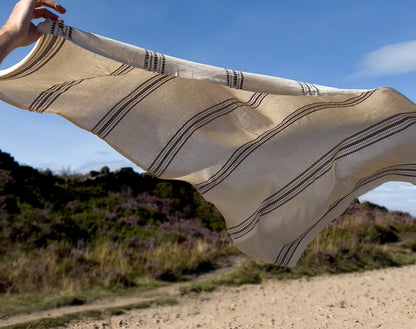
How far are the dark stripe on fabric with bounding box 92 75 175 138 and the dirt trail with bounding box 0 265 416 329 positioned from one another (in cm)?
311

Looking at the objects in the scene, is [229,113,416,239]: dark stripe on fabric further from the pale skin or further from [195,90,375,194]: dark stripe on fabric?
the pale skin

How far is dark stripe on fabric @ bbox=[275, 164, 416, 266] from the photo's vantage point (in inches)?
113

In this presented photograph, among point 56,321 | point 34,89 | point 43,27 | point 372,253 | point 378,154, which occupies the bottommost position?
point 56,321

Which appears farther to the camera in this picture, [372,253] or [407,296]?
[372,253]

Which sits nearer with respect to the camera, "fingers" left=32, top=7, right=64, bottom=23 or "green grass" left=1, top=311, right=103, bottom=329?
"fingers" left=32, top=7, right=64, bottom=23

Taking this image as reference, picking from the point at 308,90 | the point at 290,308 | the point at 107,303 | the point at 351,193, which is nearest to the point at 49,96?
the point at 308,90

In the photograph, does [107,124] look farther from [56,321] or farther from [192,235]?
[192,235]

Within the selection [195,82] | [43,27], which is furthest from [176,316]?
[43,27]

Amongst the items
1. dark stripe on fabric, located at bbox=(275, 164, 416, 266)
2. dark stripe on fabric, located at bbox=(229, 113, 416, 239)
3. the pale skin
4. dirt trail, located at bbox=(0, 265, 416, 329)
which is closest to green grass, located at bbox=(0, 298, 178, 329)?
dirt trail, located at bbox=(0, 265, 416, 329)

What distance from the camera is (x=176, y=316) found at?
5.49m

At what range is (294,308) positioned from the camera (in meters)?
5.96

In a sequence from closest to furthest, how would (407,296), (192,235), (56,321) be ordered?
1. (56,321)
2. (407,296)
3. (192,235)

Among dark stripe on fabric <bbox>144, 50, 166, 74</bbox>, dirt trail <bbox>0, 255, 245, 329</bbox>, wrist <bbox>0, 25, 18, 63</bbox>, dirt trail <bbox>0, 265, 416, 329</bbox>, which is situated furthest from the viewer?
dirt trail <bbox>0, 255, 245, 329</bbox>

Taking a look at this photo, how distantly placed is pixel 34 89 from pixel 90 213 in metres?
8.26
